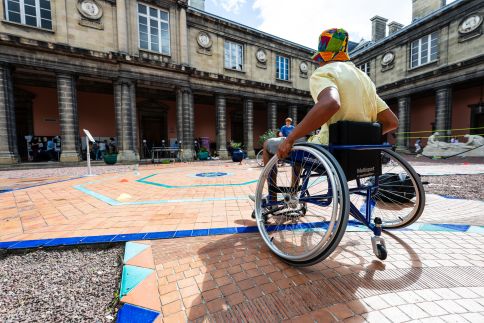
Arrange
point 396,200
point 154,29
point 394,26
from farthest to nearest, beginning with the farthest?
1. point 394,26
2. point 154,29
3. point 396,200

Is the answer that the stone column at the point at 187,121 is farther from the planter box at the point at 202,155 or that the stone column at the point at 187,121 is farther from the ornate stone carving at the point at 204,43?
the ornate stone carving at the point at 204,43

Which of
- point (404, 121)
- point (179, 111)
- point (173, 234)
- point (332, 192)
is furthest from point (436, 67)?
point (173, 234)

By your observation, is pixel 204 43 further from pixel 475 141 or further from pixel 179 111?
pixel 475 141

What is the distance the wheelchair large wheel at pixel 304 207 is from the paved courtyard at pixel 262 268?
0.19 metres

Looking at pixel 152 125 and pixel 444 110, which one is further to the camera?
pixel 152 125

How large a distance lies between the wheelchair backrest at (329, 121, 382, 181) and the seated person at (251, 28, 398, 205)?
0.10 metres

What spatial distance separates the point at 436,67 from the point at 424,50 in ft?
5.76

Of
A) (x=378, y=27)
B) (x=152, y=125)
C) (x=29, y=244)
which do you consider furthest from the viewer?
(x=378, y=27)

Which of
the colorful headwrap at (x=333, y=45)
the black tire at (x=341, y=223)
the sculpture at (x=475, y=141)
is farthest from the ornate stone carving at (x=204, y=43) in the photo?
the sculpture at (x=475, y=141)

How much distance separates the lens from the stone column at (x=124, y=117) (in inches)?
487

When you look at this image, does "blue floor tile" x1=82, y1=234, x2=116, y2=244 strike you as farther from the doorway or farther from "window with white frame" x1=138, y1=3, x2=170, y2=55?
the doorway

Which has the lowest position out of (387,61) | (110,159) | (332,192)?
(110,159)

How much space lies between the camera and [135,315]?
118 centimetres

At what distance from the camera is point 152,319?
1148mm
